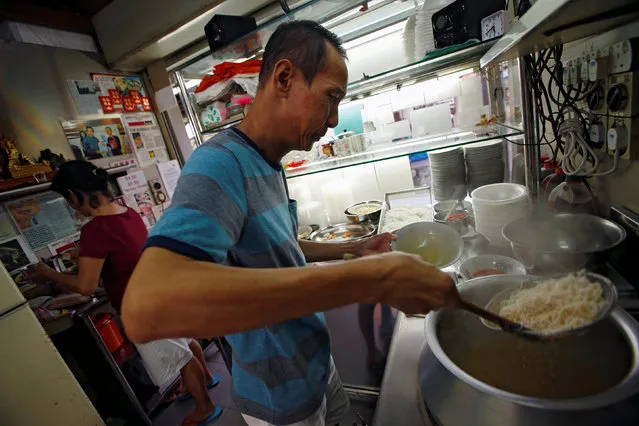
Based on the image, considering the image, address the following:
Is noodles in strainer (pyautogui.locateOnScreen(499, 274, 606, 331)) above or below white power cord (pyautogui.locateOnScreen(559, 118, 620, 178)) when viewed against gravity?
below

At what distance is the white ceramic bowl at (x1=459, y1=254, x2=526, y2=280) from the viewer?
136 centimetres

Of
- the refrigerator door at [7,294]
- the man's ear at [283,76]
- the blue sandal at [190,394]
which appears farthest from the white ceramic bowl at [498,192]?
the blue sandal at [190,394]

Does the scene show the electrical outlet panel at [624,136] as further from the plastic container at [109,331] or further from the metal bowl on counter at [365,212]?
the plastic container at [109,331]

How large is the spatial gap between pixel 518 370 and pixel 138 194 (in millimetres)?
3440

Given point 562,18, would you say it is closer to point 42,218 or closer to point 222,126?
point 222,126

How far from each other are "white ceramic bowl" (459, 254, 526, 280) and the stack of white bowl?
0.73 feet

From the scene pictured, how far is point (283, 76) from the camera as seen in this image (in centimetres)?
100

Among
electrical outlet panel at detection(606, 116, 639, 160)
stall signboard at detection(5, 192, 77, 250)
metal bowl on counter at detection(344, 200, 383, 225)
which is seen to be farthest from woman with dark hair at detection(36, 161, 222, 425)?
electrical outlet panel at detection(606, 116, 639, 160)

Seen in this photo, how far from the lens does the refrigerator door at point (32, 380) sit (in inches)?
68.6

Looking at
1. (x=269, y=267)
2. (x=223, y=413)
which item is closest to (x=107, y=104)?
(x=269, y=267)

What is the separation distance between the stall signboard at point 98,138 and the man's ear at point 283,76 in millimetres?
2661

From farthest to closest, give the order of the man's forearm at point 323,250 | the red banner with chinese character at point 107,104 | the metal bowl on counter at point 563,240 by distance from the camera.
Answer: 1. the red banner with chinese character at point 107,104
2. the man's forearm at point 323,250
3. the metal bowl on counter at point 563,240

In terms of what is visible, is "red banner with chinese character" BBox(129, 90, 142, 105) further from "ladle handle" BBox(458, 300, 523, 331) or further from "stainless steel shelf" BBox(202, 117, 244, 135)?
"ladle handle" BBox(458, 300, 523, 331)

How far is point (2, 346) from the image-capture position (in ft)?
5.66
